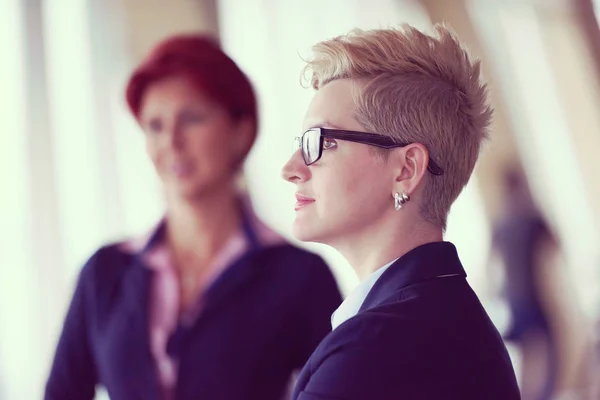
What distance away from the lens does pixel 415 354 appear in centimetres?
72

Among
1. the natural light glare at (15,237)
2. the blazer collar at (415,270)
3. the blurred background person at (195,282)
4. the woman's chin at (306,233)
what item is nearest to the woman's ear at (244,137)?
the blurred background person at (195,282)

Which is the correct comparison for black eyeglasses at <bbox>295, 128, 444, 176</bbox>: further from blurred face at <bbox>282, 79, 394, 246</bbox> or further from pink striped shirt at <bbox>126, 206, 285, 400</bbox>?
pink striped shirt at <bbox>126, 206, 285, 400</bbox>

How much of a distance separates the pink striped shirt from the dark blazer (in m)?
0.68

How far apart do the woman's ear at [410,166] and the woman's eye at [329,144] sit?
0.27 ft

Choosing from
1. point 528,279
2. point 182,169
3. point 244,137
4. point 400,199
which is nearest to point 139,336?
point 182,169

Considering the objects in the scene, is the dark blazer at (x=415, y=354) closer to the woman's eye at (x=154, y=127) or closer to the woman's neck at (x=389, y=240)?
the woman's neck at (x=389, y=240)

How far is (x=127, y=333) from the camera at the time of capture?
55.9 inches

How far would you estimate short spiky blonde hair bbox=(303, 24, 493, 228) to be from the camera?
35.4 inches

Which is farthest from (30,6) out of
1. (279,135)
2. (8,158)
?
(279,135)

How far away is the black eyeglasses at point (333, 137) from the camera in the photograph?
91cm

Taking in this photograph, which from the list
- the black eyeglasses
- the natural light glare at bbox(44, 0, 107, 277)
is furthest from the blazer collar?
the natural light glare at bbox(44, 0, 107, 277)

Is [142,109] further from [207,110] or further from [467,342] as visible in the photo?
[467,342]

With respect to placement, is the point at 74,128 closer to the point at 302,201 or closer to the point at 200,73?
the point at 200,73

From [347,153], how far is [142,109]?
77 centimetres
